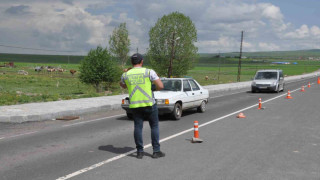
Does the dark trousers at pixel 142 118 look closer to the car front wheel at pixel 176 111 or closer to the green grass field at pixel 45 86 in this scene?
the car front wheel at pixel 176 111

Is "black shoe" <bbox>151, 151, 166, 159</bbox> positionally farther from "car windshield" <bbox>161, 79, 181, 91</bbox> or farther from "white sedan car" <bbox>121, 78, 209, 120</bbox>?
"car windshield" <bbox>161, 79, 181, 91</bbox>

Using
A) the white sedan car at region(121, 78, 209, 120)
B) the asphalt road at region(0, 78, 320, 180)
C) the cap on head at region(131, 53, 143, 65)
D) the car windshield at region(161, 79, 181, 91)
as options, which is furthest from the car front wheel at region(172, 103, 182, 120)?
the cap on head at region(131, 53, 143, 65)

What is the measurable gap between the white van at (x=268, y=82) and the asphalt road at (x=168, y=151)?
47.6 feet

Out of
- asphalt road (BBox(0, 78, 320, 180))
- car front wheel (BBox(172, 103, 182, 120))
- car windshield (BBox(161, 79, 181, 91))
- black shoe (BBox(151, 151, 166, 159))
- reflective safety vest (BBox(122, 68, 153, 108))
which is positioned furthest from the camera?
car windshield (BBox(161, 79, 181, 91))

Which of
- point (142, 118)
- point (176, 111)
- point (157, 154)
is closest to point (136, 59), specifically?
point (142, 118)

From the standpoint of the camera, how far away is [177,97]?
11.7 meters

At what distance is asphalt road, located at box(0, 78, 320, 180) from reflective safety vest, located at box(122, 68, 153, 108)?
1018 mm

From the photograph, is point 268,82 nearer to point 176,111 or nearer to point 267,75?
point 267,75

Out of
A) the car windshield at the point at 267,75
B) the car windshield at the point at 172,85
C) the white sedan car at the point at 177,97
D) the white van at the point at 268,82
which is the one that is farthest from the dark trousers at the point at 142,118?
the car windshield at the point at 267,75

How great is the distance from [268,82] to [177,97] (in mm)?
15687

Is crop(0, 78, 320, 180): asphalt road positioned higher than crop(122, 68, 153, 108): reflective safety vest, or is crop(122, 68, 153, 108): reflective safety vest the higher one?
crop(122, 68, 153, 108): reflective safety vest

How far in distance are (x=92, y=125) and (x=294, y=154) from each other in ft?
19.5

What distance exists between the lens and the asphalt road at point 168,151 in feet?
17.5

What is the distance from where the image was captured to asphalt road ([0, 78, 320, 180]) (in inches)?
210
